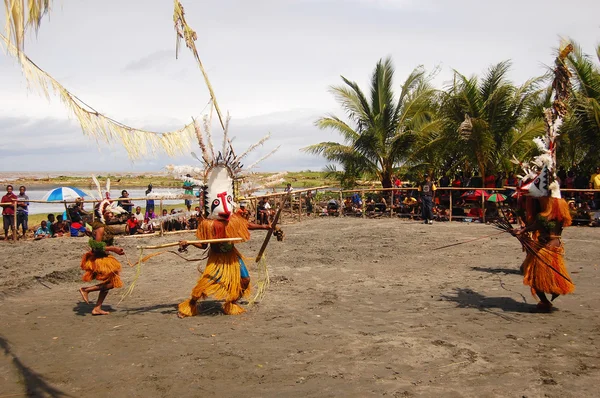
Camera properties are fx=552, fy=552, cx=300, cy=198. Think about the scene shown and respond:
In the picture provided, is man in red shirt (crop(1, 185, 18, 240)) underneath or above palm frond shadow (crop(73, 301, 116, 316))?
above

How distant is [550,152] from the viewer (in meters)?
7.32

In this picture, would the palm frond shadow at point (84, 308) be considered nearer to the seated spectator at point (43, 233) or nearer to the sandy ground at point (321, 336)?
the sandy ground at point (321, 336)

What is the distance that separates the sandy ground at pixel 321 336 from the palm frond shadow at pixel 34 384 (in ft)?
0.07

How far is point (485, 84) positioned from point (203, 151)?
1429 centimetres

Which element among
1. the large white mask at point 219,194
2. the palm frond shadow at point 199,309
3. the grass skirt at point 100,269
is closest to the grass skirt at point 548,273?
the large white mask at point 219,194

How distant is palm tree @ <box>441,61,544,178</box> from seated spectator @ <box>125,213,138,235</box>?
10536mm

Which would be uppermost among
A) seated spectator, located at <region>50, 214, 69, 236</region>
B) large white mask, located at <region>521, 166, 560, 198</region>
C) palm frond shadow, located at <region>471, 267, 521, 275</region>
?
large white mask, located at <region>521, 166, 560, 198</region>

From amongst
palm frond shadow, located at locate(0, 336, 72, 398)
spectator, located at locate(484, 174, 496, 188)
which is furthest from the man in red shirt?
spectator, located at locate(484, 174, 496, 188)

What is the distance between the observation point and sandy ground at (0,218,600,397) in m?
4.90

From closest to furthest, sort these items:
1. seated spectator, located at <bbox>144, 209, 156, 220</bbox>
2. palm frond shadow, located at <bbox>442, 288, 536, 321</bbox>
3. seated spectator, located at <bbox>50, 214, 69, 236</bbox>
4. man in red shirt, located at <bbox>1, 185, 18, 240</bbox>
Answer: palm frond shadow, located at <bbox>442, 288, 536, 321</bbox> → man in red shirt, located at <bbox>1, 185, 18, 240</bbox> → seated spectator, located at <bbox>50, 214, 69, 236</bbox> → seated spectator, located at <bbox>144, 209, 156, 220</bbox>

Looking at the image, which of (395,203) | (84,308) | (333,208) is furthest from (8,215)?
(395,203)

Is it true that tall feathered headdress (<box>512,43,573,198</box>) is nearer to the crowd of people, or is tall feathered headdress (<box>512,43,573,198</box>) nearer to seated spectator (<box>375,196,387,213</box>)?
the crowd of people

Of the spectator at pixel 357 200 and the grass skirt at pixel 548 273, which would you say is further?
the spectator at pixel 357 200

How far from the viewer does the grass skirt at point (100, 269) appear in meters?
7.54
